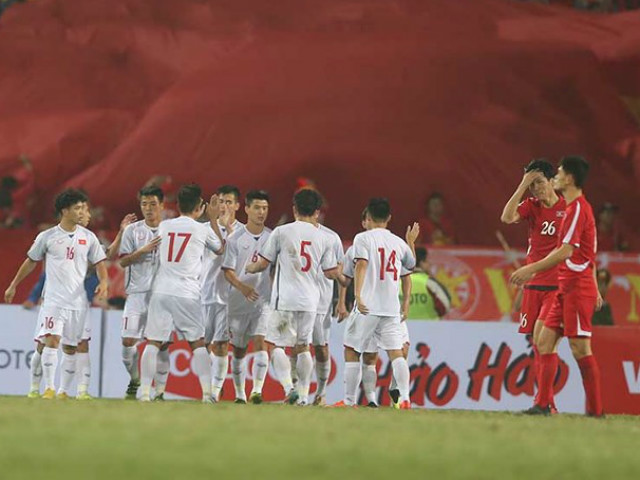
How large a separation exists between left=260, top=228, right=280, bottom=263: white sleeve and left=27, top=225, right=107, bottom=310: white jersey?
72.4 inches

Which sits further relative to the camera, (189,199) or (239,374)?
(239,374)

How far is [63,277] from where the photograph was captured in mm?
13312

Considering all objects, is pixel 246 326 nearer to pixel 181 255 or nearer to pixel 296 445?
pixel 181 255

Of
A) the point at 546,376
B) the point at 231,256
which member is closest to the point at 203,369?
the point at 231,256

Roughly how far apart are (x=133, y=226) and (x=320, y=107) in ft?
36.3

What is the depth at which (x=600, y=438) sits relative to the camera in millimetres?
9477

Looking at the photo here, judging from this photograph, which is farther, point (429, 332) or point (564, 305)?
point (429, 332)

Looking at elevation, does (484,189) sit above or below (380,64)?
below

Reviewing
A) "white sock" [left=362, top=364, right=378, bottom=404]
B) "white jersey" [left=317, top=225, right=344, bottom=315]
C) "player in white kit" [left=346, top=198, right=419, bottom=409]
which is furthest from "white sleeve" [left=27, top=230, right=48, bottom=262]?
"white sock" [left=362, top=364, right=378, bottom=404]

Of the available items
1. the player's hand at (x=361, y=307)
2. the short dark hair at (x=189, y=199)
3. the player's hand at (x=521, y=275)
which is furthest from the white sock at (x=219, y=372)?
the player's hand at (x=521, y=275)

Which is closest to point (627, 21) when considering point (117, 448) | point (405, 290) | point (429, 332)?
point (429, 332)

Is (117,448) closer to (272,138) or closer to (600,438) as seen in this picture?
(600,438)

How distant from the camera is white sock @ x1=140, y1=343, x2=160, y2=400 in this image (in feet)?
42.2

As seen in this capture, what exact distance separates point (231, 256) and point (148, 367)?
4.99ft
